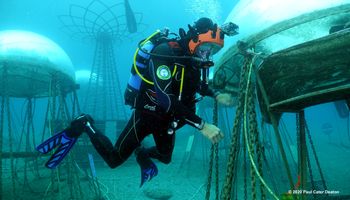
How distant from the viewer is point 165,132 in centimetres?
460

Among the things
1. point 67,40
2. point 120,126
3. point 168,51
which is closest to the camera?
point 168,51

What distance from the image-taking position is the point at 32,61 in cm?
721

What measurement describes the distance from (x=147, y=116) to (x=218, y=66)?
154cm

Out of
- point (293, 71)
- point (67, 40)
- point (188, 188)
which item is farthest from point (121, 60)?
point (293, 71)

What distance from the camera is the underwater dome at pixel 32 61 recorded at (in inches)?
280

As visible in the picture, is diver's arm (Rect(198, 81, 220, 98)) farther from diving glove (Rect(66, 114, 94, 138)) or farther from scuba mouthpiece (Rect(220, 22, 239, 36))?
diving glove (Rect(66, 114, 94, 138))

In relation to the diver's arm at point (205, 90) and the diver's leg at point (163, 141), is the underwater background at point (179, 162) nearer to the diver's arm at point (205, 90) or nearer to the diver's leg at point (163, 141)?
the diver's arm at point (205, 90)

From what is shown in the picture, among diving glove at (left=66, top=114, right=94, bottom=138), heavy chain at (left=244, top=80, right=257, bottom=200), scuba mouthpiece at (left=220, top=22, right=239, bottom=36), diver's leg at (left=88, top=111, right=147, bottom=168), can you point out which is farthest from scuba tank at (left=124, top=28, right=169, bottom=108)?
heavy chain at (left=244, top=80, right=257, bottom=200)

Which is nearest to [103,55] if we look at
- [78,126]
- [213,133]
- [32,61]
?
[32,61]

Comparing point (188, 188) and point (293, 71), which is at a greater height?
point (293, 71)

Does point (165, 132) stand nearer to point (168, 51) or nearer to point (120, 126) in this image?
point (168, 51)

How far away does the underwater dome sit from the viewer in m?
7.11

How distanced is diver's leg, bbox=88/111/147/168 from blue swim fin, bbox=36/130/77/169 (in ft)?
1.69

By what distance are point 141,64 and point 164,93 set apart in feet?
2.53
